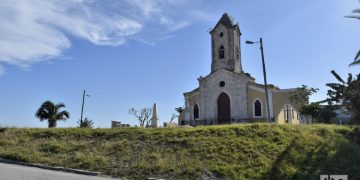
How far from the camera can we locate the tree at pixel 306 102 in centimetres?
3566

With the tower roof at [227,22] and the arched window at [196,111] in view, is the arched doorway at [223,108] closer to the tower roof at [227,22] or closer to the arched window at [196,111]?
the arched window at [196,111]

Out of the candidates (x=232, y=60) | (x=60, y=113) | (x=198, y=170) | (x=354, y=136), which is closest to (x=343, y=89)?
(x=354, y=136)

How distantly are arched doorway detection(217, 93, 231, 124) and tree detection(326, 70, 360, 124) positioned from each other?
1120 centimetres

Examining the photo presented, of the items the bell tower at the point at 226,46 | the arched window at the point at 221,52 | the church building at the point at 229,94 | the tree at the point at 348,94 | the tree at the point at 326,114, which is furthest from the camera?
the arched window at the point at 221,52

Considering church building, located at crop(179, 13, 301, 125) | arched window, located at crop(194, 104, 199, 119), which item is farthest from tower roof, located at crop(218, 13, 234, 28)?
arched window, located at crop(194, 104, 199, 119)

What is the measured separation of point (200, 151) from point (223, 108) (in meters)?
23.0

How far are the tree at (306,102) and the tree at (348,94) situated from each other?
4.62 m

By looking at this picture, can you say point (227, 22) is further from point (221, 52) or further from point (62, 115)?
point (62, 115)

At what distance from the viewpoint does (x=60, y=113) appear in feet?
133

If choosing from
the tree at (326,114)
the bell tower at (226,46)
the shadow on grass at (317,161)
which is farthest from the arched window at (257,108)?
the shadow on grass at (317,161)

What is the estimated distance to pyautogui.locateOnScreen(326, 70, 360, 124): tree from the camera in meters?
26.6

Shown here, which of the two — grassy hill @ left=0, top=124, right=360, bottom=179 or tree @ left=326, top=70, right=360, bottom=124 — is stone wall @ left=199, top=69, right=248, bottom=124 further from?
grassy hill @ left=0, top=124, right=360, bottom=179

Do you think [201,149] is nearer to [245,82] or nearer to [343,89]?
[343,89]

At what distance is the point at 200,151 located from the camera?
1725 centimetres
